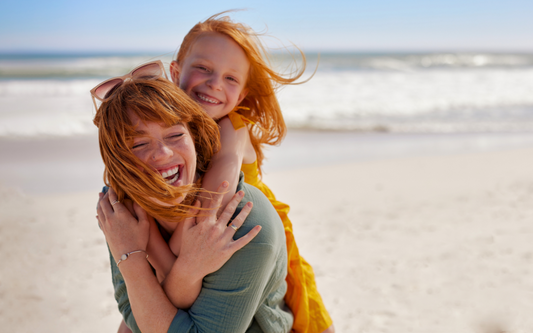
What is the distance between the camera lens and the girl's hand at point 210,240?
146 centimetres

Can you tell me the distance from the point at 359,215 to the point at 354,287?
1470 mm

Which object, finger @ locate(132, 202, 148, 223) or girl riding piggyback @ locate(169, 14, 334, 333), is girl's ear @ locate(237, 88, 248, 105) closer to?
girl riding piggyback @ locate(169, 14, 334, 333)

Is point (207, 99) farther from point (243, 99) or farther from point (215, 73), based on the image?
point (243, 99)

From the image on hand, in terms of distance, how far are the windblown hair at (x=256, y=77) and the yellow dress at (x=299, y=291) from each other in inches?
7.5

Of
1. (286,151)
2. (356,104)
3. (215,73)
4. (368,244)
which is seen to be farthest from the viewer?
(356,104)

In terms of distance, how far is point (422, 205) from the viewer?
5051mm

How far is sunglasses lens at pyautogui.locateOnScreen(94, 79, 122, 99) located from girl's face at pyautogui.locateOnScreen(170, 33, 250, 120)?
0.50 m

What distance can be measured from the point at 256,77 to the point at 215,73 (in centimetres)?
26

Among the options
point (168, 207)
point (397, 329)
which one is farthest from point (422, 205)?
point (168, 207)

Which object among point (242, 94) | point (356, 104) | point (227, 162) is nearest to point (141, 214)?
point (227, 162)

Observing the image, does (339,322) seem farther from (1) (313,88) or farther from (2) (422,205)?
(1) (313,88)

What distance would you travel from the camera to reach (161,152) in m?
1.47

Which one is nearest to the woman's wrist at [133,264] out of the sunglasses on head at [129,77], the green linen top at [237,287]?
the green linen top at [237,287]

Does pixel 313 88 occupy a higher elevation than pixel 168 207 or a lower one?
lower
